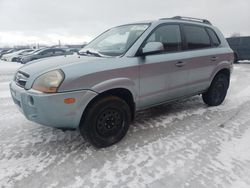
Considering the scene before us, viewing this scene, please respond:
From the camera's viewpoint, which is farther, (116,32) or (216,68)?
(216,68)

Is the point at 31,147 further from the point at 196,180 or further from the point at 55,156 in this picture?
the point at 196,180

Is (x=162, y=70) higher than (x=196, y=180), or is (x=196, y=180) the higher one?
(x=162, y=70)

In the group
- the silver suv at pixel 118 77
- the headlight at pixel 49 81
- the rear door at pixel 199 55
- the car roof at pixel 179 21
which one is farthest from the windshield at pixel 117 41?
the rear door at pixel 199 55

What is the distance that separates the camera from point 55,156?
8.91ft

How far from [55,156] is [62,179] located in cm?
52

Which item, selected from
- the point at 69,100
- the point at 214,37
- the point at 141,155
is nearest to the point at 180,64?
the point at 214,37

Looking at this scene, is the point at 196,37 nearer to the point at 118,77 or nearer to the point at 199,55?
the point at 199,55

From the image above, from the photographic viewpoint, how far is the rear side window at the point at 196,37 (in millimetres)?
3773

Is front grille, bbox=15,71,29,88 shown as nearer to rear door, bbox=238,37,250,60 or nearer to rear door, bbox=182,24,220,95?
rear door, bbox=182,24,220,95

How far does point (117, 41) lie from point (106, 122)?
139 cm

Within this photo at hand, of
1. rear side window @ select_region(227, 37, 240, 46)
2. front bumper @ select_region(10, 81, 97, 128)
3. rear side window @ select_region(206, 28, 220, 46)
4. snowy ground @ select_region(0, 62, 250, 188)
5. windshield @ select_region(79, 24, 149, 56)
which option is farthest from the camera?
rear side window @ select_region(227, 37, 240, 46)

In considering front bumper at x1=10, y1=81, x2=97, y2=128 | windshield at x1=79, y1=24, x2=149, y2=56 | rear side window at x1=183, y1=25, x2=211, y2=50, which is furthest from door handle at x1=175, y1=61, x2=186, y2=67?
front bumper at x1=10, y1=81, x2=97, y2=128

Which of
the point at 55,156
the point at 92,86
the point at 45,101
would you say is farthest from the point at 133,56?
the point at 55,156

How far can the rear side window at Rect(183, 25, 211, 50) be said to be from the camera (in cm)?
377
